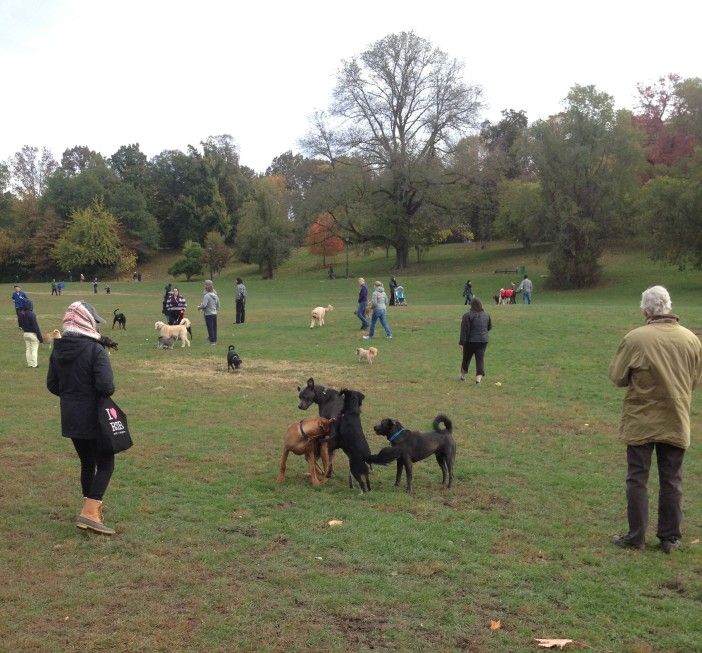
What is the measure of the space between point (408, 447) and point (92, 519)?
3036 mm

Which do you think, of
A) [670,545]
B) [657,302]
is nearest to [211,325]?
[657,302]

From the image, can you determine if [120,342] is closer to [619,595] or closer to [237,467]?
[237,467]

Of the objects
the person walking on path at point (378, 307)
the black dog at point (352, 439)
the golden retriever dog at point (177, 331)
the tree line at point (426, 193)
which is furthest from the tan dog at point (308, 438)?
the tree line at point (426, 193)

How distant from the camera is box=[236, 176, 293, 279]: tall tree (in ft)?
203

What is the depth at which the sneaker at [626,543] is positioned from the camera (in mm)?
5676

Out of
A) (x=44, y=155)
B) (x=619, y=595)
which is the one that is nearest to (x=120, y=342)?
(x=619, y=595)

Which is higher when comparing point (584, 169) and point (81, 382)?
point (584, 169)

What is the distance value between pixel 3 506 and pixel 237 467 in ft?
7.96

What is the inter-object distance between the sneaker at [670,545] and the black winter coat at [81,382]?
4673mm

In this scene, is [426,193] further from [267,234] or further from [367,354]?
[367,354]

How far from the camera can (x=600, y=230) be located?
1683 inches

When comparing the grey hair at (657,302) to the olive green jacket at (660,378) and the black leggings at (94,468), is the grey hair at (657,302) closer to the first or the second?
the olive green jacket at (660,378)

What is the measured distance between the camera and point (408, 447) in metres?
7.11

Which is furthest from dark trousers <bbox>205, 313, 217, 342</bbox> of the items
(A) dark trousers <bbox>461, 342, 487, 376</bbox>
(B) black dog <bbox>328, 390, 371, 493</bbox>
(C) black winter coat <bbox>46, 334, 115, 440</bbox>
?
(C) black winter coat <bbox>46, 334, 115, 440</bbox>
